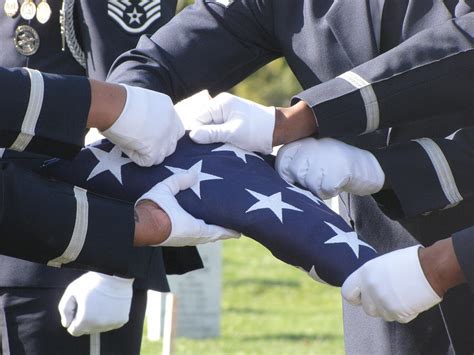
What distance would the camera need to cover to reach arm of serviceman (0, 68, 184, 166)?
244 centimetres

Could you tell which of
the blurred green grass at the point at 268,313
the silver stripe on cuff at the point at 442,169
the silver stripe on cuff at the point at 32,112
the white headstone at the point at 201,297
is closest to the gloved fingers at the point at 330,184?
the silver stripe on cuff at the point at 442,169

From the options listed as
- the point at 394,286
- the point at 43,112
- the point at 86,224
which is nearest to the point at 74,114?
the point at 43,112

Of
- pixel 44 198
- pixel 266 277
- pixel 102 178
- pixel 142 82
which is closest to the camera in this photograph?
pixel 44 198

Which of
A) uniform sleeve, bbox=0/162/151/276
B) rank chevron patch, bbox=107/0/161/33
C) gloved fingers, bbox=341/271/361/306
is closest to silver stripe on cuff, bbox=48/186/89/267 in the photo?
uniform sleeve, bbox=0/162/151/276

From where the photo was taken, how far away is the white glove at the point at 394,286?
7.94 ft

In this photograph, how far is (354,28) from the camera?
2875mm

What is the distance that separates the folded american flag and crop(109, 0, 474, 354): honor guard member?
0.06 metres

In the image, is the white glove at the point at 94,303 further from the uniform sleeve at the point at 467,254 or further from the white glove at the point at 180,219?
the uniform sleeve at the point at 467,254

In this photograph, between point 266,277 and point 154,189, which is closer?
point 154,189

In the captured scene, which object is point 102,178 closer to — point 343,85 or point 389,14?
point 343,85

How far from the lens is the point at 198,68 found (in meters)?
2.98

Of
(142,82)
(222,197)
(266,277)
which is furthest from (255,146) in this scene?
(266,277)

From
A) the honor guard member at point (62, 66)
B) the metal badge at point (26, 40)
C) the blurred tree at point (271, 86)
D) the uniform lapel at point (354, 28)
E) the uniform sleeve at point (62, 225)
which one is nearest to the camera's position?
the uniform sleeve at point (62, 225)

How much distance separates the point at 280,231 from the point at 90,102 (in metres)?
0.44
